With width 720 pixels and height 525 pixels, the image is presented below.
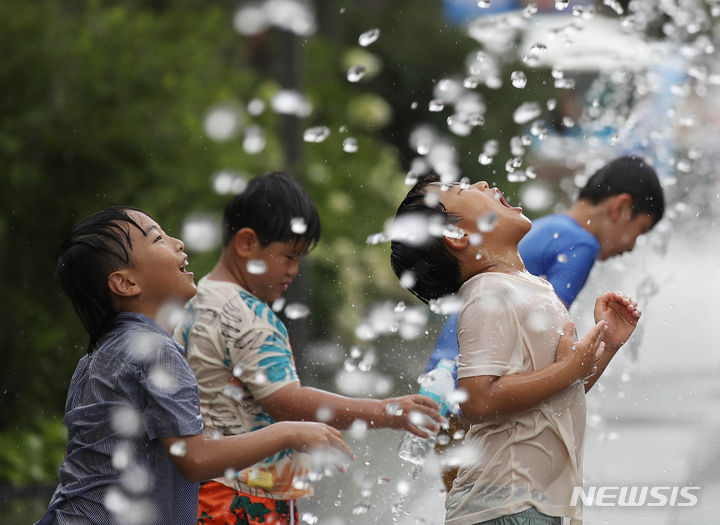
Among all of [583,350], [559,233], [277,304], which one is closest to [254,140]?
[277,304]

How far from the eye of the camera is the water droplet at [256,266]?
2945 millimetres

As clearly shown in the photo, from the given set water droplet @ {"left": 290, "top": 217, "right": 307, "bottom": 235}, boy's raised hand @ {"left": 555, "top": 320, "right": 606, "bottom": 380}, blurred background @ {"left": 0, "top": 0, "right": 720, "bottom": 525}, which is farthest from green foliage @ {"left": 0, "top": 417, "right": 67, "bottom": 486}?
boy's raised hand @ {"left": 555, "top": 320, "right": 606, "bottom": 380}

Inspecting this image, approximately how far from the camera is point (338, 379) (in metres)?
5.36

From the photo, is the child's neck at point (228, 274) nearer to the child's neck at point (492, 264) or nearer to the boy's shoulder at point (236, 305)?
the boy's shoulder at point (236, 305)

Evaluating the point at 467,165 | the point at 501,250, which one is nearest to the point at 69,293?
the point at 501,250

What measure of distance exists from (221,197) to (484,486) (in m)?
4.35

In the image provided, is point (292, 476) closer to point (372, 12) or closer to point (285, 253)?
point (285, 253)

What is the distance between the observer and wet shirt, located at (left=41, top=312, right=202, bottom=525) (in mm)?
2229

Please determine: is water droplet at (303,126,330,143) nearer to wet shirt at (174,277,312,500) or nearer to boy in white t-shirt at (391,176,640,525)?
wet shirt at (174,277,312,500)

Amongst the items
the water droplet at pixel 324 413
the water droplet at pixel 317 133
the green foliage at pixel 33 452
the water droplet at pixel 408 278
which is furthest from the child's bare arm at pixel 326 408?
the green foliage at pixel 33 452

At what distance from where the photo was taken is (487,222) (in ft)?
8.02

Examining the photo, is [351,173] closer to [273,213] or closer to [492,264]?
[273,213]

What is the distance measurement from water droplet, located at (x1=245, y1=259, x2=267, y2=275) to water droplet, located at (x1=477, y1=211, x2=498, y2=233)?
0.76 meters

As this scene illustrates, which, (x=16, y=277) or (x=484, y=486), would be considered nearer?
(x=484, y=486)
